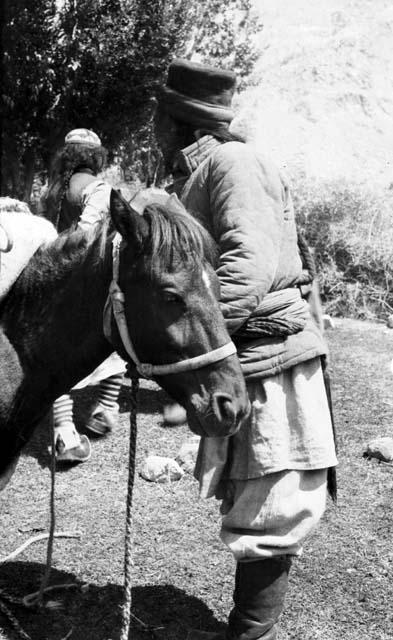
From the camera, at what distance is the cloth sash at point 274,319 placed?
2.60 metres

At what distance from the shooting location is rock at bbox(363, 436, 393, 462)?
4855 mm

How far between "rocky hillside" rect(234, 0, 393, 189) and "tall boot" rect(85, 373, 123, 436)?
21.9 feet

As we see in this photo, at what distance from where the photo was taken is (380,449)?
16.0ft

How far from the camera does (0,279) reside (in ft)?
8.57

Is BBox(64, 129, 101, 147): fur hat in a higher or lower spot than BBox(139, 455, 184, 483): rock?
higher

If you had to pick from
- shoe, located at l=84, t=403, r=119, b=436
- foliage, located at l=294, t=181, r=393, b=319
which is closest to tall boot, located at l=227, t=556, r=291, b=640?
shoe, located at l=84, t=403, r=119, b=436

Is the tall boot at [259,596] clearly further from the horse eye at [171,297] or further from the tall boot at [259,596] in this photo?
the horse eye at [171,297]

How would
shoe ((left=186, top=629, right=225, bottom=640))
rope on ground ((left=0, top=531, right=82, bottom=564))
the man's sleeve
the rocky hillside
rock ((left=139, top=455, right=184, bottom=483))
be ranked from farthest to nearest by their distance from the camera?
the rocky hillside
rock ((left=139, top=455, right=184, bottom=483))
rope on ground ((left=0, top=531, right=82, bottom=564))
shoe ((left=186, top=629, right=225, bottom=640))
the man's sleeve

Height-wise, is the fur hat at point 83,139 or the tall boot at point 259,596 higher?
the fur hat at point 83,139

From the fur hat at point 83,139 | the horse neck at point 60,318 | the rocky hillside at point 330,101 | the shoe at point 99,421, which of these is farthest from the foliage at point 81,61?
the horse neck at point 60,318

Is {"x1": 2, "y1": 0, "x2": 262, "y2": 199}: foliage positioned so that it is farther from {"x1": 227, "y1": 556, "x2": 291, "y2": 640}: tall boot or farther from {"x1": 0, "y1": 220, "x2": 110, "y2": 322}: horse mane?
{"x1": 227, "y1": 556, "x2": 291, "y2": 640}: tall boot

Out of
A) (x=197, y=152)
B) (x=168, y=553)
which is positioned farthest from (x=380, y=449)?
(x=197, y=152)

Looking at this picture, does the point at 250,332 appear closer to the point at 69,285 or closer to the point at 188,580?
the point at 69,285

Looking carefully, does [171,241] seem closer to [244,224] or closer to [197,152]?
[244,224]
